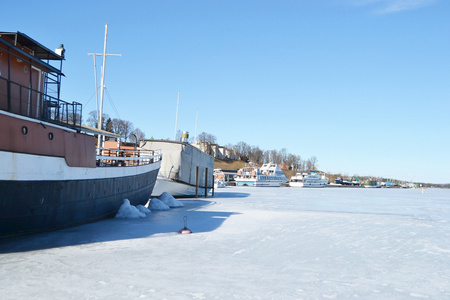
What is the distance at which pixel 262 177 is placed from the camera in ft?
294

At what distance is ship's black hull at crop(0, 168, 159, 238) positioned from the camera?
10.1 meters

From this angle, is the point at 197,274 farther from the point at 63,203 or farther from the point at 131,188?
the point at 131,188

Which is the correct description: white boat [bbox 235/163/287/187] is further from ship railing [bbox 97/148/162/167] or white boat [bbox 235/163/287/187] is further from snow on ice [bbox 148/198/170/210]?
snow on ice [bbox 148/198/170/210]

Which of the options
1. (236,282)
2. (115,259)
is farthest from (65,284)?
(236,282)

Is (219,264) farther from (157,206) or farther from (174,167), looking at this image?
(174,167)

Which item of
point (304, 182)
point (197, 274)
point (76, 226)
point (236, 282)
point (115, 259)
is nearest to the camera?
point (236, 282)

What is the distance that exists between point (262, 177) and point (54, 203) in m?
79.2

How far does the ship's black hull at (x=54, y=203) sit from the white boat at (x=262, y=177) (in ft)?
235

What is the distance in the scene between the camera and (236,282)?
7.43 meters

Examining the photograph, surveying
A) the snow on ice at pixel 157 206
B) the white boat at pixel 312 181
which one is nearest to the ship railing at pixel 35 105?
the snow on ice at pixel 157 206

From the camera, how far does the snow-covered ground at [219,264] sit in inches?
269

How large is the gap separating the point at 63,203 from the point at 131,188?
689 cm

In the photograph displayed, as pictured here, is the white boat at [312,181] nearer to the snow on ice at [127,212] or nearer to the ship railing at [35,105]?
the snow on ice at [127,212]

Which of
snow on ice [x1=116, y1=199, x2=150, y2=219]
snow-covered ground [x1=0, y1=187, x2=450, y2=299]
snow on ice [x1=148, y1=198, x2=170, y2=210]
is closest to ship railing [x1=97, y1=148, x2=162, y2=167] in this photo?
snow on ice [x1=116, y1=199, x2=150, y2=219]
